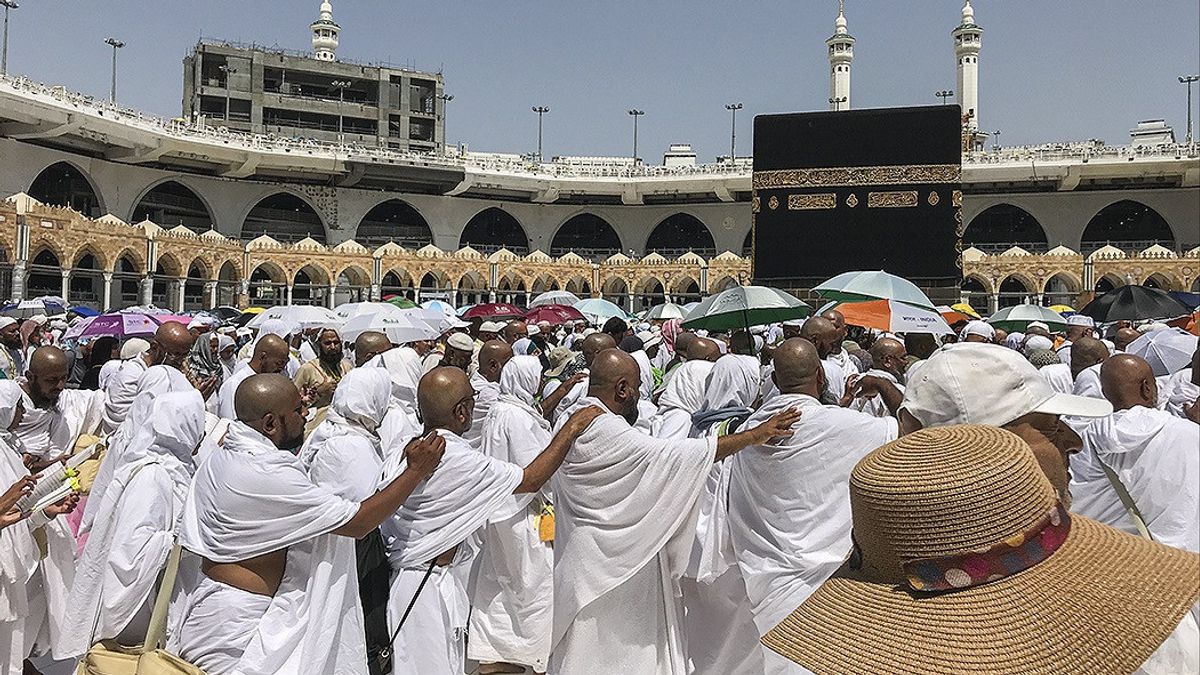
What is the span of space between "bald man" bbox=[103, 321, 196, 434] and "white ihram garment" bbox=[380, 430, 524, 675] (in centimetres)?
236

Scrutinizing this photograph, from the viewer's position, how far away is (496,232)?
131 ft

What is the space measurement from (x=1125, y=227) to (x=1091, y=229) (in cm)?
117

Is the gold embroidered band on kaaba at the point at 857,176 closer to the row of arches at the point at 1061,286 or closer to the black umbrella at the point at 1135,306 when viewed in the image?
the row of arches at the point at 1061,286

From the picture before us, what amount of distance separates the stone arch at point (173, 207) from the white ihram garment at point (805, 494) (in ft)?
107

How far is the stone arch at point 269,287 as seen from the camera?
27.8 metres

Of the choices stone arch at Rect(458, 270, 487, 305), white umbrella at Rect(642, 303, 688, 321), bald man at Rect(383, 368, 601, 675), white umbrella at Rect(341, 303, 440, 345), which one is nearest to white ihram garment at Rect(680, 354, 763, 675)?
bald man at Rect(383, 368, 601, 675)

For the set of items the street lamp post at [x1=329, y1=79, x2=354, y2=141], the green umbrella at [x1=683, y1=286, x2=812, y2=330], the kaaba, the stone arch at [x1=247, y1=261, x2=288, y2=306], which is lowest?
the green umbrella at [x1=683, y1=286, x2=812, y2=330]

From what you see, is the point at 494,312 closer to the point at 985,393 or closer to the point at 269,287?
the point at 985,393

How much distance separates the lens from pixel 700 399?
4.89 metres

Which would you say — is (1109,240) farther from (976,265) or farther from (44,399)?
(44,399)

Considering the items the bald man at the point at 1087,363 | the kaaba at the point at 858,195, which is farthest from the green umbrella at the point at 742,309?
the kaaba at the point at 858,195

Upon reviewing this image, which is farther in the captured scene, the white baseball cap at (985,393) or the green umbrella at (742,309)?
the green umbrella at (742,309)

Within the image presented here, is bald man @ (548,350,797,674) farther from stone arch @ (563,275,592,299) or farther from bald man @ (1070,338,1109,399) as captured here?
stone arch @ (563,275,592,299)

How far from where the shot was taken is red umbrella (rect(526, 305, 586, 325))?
13859 mm
